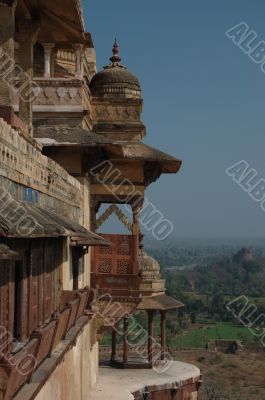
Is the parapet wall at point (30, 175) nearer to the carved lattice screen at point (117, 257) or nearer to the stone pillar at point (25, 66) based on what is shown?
the stone pillar at point (25, 66)

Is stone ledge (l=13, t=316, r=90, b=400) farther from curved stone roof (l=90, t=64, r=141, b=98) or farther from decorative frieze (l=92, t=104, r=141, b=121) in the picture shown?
curved stone roof (l=90, t=64, r=141, b=98)

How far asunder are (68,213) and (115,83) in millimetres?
4657

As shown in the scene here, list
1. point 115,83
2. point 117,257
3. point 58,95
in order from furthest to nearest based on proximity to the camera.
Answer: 1. point 115,83
2. point 117,257
3. point 58,95

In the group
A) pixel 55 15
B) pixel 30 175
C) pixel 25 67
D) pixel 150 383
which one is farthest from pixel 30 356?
pixel 150 383

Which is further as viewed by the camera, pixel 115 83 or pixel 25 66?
pixel 115 83

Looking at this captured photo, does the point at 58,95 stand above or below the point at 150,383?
above

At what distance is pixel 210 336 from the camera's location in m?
71.1

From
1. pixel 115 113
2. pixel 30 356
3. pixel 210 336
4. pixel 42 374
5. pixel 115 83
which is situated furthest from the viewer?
pixel 210 336

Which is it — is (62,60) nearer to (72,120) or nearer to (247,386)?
(72,120)

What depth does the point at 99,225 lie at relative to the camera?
535 inches

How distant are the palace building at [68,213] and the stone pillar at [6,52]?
1 centimetres

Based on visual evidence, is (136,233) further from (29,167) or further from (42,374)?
(42,374)

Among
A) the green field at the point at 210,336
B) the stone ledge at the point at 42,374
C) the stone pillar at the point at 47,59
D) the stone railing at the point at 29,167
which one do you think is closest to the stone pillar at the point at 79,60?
the stone pillar at the point at 47,59

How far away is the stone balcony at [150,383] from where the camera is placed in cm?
1364
